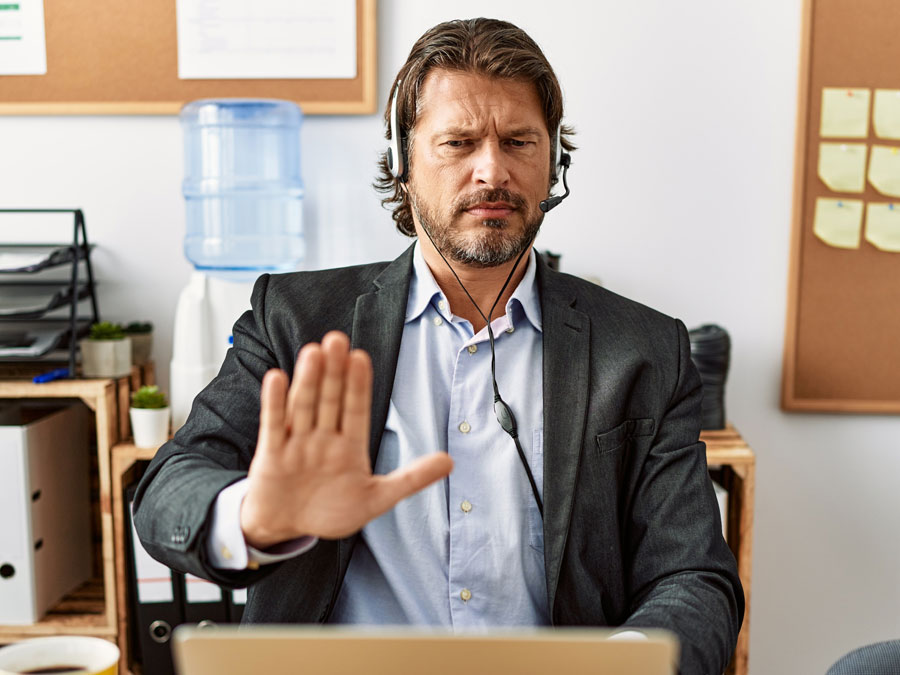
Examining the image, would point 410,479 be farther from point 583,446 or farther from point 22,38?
point 22,38

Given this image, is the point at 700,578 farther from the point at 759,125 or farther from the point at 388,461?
the point at 759,125

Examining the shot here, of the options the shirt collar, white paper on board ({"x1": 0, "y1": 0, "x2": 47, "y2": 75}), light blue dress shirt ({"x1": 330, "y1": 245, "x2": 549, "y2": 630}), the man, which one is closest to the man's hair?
the man

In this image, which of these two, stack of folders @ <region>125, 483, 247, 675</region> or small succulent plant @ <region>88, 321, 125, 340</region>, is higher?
small succulent plant @ <region>88, 321, 125, 340</region>

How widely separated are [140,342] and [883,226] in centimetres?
173

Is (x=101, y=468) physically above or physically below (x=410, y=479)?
below

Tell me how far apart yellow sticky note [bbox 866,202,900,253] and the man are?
95 centimetres

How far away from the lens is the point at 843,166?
6.68 feet

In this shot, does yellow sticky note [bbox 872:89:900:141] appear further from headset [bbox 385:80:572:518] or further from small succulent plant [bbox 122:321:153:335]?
small succulent plant [bbox 122:321:153:335]

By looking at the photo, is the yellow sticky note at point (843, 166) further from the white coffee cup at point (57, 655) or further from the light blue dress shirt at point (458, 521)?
the white coffee cup at point (57, 655)

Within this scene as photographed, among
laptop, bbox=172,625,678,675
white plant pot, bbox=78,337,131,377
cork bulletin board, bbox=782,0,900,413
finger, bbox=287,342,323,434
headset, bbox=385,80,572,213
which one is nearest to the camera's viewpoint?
laptop, bbox=172,625,678,675

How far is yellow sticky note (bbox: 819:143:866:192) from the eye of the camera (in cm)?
203

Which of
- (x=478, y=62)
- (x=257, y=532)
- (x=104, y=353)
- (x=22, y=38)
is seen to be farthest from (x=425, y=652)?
(x=22, y=38)

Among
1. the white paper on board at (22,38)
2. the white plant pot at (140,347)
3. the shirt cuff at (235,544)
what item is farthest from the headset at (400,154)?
the white paper on board at (22,38)

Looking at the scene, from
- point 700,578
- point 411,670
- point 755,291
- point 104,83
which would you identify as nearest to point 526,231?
point 700,578
